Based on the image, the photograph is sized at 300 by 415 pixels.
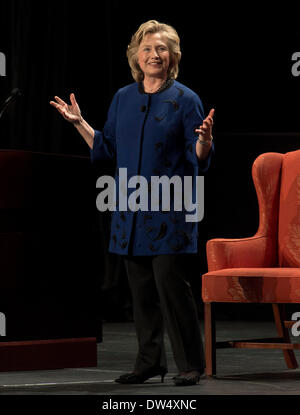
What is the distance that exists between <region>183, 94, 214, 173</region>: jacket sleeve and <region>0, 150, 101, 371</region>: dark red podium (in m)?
0.87

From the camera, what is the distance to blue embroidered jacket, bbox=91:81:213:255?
11.3 feet

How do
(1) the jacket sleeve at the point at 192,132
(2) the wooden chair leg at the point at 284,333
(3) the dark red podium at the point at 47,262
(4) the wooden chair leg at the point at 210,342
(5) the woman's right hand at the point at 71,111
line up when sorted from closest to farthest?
(1) the jacket sleeve at the point at 192,132 < (5) the woman's right hand at the point at 71,111 < (4) the wooden chair leg at the point at 210,342 < (3) the dark red podium at the point at 47,262 < (2) the wooden chair leg at the point at 284,333

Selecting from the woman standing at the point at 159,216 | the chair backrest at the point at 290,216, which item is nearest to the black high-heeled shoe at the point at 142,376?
the woman standing at the point at 159,216

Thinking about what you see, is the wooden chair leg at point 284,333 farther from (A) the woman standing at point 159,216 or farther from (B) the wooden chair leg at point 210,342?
(A) the woman standing at point 159,216

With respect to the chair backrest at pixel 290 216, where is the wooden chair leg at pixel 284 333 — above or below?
below

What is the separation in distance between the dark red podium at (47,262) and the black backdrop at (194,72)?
275 cm

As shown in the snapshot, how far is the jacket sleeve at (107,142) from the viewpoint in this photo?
360 cm

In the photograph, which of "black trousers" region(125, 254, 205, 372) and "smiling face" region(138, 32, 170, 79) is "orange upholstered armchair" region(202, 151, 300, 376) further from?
"smiling face" region(138, 32, 170, 79)

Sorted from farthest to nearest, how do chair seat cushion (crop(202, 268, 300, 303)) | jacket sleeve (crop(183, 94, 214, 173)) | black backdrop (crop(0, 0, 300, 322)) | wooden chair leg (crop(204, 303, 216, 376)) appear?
1. black backdrop (crop(0, 0, 300, 322))
2. wooden chair leg (crop(204, 303, 216, 376))
3. chair seat cushion (crop(202, 268, 300, 303))
4. jacket sleeve (crop(183, 94, 214, 173))

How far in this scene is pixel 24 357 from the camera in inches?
160

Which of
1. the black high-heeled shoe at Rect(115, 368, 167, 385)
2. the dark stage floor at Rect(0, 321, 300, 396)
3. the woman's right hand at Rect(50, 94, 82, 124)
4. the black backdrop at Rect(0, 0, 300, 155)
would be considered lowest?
the dark stage floor at Rect(0, 321, 300, 396)

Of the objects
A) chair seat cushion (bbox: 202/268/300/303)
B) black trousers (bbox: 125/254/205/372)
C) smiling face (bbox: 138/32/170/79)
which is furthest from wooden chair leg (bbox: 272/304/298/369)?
smiling face (bbox: 138/32/170/79)

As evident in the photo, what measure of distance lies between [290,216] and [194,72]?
3351 millimetres

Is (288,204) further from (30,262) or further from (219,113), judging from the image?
(219,113)
